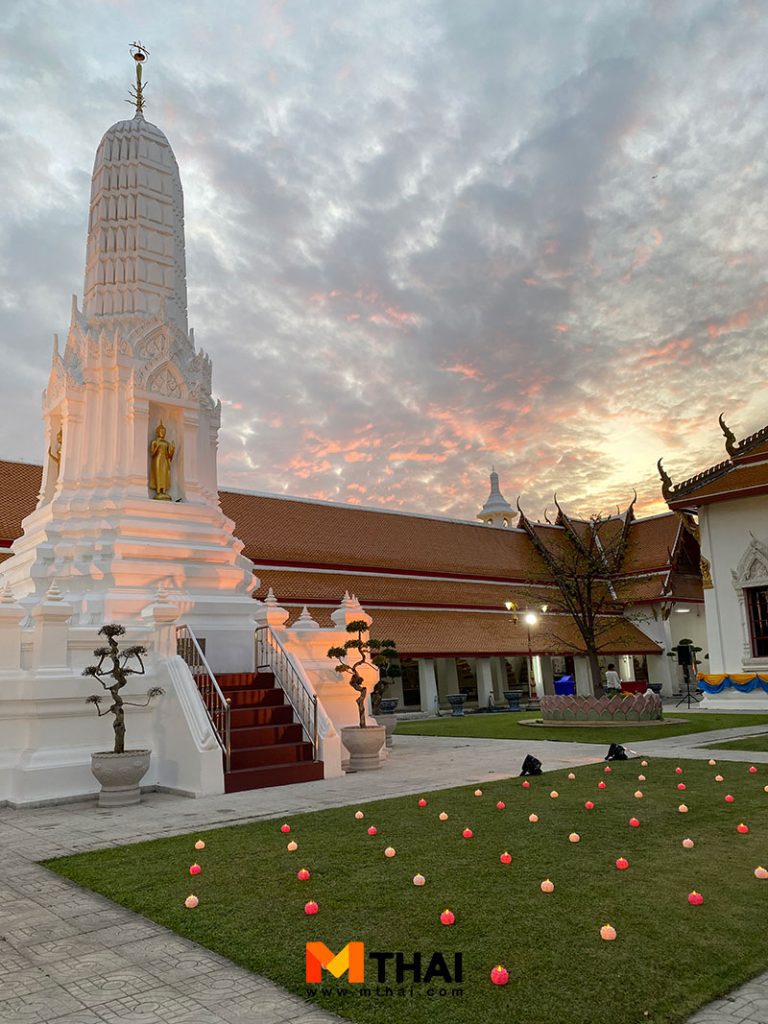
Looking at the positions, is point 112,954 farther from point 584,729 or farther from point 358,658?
point 584,729

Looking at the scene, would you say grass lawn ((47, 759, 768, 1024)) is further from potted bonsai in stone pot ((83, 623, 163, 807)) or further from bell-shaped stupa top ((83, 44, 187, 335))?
bell-shaped stupa top ((83, 44, 187, 335))

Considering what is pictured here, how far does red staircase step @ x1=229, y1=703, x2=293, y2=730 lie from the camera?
34.9 feet

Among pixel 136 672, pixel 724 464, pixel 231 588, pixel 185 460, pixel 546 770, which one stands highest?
pixel 724 464

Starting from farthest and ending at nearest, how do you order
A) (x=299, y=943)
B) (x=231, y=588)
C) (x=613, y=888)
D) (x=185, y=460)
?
1. (x=185, y=460)
2. (x=231, y=588)
3. (x=613, y=888)
4. (x=299, y=943)

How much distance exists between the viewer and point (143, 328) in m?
14.2

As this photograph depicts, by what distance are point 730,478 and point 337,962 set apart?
77.8ft

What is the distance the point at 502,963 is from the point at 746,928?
1379 mm

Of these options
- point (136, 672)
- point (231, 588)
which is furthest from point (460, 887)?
point (231, 588)

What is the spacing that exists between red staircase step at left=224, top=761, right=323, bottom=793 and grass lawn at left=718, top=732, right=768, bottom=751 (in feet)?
21.8

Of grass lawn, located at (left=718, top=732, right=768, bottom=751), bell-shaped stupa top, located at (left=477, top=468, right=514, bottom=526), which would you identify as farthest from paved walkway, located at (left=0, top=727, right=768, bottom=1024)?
bell-shaped stupa top, located at (left=477, top=468, right=514, bottom=526)

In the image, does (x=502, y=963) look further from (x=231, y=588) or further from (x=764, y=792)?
(x=231, y=588)

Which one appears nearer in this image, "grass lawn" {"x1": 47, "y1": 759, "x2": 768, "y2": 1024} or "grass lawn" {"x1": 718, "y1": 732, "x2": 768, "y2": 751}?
"grass lawn" {"x1": 47, "y1": 759, "x2": 768, "y2": 1024}

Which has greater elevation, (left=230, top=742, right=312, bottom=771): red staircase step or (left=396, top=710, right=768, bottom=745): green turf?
(left=230, top=742, right=312, bottom=771): red staircase step

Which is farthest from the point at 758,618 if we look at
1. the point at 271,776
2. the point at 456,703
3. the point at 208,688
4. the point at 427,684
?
the point at 208,688
